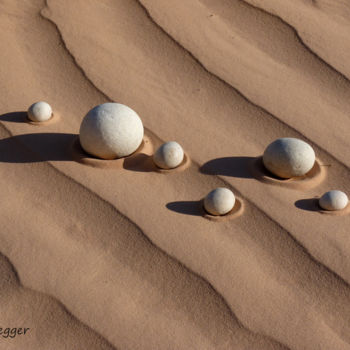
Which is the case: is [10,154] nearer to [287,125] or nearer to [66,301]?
[66,301]

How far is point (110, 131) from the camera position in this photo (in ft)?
9.70

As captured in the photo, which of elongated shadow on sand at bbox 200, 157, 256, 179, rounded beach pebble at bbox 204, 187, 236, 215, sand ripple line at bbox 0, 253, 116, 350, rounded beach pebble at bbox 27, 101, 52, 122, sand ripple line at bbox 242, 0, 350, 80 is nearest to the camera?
sand ripple line at bbox 0, 253, 116, 350

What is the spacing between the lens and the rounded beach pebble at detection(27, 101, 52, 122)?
130 inches

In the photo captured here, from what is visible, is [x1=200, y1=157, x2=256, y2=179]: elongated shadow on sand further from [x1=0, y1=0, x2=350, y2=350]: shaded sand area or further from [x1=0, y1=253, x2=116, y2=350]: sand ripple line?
[x1=0, y1=253, x2=116, y2=350]: sand ripple line

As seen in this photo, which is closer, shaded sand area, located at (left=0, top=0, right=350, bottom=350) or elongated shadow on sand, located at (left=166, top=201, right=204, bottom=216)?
shaded sand area, located at (left=0, top=0, right=350, bottom=350)

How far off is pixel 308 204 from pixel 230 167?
44 cm

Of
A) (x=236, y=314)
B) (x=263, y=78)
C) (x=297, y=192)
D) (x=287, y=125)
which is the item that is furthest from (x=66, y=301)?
(x=263, y=78)

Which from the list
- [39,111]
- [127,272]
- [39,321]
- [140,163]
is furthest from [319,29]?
[39,321]

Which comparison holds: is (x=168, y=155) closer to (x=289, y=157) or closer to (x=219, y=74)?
(x=289, y=157)

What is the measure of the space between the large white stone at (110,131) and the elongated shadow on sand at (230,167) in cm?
39

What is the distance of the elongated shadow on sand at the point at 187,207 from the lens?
9.35ft

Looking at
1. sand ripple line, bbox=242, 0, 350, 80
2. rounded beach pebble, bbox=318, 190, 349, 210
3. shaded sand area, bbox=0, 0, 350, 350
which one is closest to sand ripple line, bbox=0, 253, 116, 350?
shaded sand area, bbox=0, 0, 350, 350

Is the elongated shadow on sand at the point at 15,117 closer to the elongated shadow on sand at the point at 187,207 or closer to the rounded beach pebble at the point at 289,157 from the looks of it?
the elongated shadow on sand at the point at 187,207

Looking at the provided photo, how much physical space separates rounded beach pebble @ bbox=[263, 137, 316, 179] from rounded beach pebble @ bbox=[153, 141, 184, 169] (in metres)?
0.43
